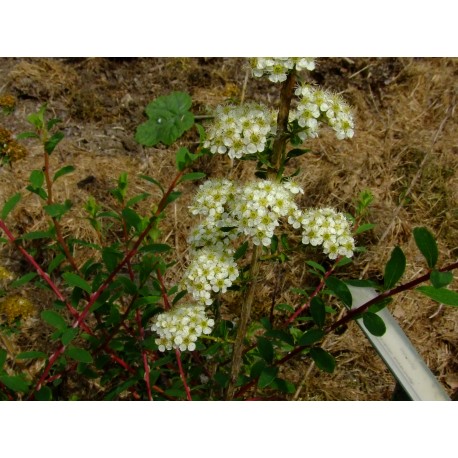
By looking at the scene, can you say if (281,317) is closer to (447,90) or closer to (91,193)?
(91,193)

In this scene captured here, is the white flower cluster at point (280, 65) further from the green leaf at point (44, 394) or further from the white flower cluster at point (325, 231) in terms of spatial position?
the green leaf at point (44, 394)

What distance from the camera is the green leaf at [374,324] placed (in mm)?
1180

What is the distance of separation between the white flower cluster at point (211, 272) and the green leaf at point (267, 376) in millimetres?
232

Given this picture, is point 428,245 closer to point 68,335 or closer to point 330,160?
point 68,335

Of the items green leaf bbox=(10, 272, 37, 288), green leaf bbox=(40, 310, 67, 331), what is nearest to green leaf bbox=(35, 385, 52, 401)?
green leaf bbox=(40, 310, 67, 331)

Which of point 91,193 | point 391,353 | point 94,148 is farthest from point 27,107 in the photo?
point 391,353

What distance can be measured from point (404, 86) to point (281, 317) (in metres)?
1.72

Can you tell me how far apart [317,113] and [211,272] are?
47cm

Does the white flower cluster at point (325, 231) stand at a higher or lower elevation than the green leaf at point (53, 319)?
lower

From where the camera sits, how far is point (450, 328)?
256 centimetres

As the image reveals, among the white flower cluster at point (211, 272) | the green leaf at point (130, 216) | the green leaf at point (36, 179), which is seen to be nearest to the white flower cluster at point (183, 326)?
the white flower cluster at point (211, 272)

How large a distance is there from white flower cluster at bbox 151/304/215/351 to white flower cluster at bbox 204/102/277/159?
446mm

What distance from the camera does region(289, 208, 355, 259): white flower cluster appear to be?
53.6 inches

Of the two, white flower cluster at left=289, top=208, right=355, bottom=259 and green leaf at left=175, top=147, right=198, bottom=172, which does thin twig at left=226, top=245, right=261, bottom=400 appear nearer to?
white flower cluster at left=289, top=208, right=355, bottom=259
